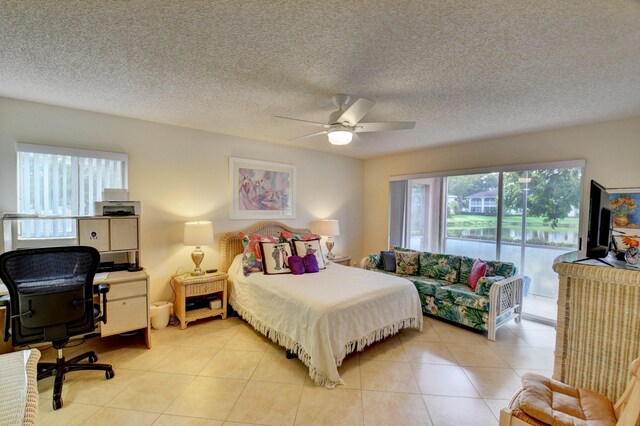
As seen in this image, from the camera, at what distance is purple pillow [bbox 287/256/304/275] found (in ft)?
11.5

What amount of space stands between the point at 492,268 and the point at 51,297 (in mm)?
4596

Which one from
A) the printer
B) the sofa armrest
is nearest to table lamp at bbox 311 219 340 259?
the sofa armrest

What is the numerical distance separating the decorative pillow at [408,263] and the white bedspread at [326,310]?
1120 mm

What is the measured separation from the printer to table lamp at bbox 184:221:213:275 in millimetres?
584

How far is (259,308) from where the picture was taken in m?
3.12

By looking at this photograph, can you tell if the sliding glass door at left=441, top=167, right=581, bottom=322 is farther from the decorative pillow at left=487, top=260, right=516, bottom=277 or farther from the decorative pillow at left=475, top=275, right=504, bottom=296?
the decorative pillow at left=475, top=275, right=504, bottom=296

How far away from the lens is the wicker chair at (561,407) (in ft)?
4.19

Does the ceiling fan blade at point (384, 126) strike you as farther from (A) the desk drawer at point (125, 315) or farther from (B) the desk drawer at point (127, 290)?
(A) the desk drawer at point (125, 315)

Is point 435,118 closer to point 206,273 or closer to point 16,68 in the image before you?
point 206,273

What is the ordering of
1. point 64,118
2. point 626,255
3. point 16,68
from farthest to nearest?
point 64,118, point 16,68, point 626,255

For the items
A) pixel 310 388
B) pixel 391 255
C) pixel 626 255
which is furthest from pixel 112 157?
pixel 626 255

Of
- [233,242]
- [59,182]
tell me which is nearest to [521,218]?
[233,242]

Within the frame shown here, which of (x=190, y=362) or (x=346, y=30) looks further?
(x=190, y=362)

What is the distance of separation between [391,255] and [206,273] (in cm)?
282
